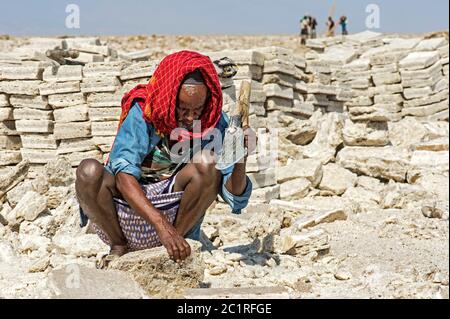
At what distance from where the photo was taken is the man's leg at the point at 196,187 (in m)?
3.52

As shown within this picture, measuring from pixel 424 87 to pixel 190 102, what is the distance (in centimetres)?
720

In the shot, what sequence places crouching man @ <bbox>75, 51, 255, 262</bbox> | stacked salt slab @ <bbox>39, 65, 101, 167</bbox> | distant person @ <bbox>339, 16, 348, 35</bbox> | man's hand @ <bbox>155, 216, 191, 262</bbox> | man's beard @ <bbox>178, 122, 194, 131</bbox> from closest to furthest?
man's hand @ <bbox>155, 216, 191, 262</bbox>
crouching man @ <bbox>75, 51, 255, 262</bbox>
man's beard @ <bbox>178, 122, 194, 131</bbox>
stacked salt slab @ <bbox>39, 65, 101, 167</bbox>
distant person @ <bbox>339, 16, 348, 35</bbox>

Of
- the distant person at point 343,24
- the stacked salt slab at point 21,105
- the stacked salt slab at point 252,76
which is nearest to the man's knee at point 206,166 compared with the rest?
the stacked salt slab at point 252,76

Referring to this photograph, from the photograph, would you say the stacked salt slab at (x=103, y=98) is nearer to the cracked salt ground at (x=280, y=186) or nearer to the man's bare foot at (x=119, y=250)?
the cracked salt ground at (x=280, y=186)

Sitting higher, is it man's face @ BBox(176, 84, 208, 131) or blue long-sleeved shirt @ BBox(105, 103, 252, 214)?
man's face @ BBox(176, 84, 208, 131)

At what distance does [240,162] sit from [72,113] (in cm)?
384

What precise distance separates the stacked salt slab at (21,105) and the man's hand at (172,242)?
4082 mm

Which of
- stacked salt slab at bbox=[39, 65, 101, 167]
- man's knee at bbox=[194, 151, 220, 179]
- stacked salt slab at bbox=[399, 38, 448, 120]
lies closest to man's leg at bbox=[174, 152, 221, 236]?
man's knee at bbox=[194, 151, 220, 179]

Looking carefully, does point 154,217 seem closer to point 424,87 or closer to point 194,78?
point 194,78

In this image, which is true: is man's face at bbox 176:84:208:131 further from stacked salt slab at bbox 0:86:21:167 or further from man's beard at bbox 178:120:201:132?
stacked salt slab at bbox 0:86:21:167

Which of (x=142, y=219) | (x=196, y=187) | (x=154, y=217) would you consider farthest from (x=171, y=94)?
(x=142, y=219)

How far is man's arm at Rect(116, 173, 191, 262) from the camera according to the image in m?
3.19

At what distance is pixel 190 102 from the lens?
336 centimetres
